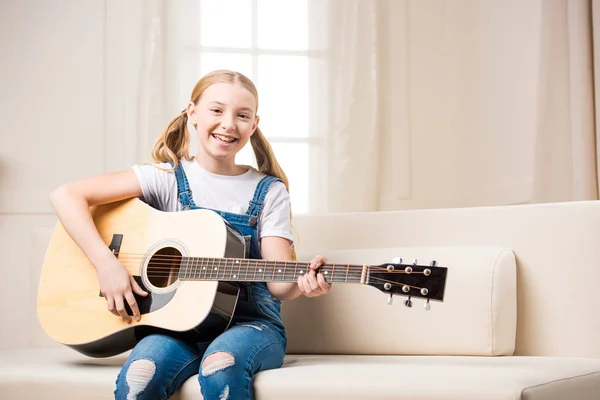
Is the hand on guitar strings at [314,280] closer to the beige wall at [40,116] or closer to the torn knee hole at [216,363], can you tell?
the torn knee hole at [216,363]

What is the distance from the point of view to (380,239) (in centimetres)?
201

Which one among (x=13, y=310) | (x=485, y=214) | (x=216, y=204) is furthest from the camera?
(x=13, y=310)

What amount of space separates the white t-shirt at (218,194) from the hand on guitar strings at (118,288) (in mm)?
244

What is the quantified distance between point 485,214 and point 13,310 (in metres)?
2.04

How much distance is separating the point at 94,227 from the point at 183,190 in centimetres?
23

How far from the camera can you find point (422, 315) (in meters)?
1.82

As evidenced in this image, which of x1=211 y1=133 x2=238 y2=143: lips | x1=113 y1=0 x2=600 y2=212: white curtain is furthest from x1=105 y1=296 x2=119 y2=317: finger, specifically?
x1=113 y1=0 x2=600 y2=212: white curtain

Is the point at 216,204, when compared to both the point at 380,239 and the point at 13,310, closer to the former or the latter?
the point at 380,239

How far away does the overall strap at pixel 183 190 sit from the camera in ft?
5.76

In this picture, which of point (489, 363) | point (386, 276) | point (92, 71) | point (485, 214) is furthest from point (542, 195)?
point (92, 71)

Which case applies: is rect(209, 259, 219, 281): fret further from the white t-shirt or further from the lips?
the lips

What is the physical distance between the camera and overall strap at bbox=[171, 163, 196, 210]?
5.76ft

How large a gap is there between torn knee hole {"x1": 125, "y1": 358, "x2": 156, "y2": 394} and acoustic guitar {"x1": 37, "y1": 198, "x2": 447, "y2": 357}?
0.11 metres

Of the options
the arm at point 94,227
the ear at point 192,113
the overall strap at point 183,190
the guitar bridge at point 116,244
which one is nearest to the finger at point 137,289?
the arm at point 94,227
